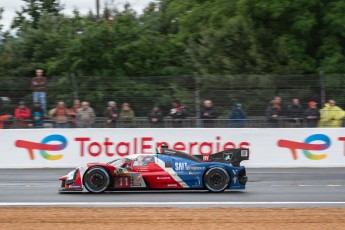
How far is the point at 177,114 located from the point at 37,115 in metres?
4.24

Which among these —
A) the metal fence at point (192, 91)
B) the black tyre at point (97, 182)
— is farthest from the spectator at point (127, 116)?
the black tyre at point (97, 182)

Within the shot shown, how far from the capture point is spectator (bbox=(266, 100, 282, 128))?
21.0 metres

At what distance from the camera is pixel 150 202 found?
12.8 metres

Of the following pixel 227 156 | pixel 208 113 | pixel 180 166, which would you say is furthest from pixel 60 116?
pixel 227 156

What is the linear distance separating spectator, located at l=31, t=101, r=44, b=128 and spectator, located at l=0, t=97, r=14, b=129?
66 centimetres

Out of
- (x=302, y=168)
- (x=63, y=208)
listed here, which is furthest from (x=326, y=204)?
(x=302, y=168)

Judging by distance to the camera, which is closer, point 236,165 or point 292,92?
point 236,165

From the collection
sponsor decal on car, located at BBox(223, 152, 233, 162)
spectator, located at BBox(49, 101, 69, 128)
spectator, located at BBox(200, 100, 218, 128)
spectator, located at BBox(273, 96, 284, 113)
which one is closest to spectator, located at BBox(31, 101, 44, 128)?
spectator, located at BBox(49, 101, 69, 128)

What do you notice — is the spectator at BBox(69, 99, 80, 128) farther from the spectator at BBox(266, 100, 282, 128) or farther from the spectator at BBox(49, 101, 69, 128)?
the spectator at BBox(266, 100, 282, 128)

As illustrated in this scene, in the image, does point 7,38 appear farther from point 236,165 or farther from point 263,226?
point 263,226

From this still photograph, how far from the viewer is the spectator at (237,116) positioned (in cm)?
2112

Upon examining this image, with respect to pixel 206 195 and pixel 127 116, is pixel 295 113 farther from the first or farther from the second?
pixel 206 195

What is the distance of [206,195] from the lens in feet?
45.4

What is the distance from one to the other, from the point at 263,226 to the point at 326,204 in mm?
2756
